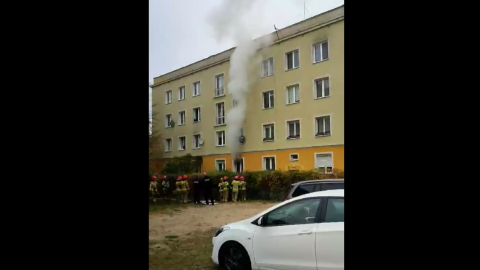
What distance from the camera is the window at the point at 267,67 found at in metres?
5.27

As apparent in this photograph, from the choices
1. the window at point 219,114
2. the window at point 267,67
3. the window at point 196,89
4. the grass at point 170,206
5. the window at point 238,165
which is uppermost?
the window at point 267,67

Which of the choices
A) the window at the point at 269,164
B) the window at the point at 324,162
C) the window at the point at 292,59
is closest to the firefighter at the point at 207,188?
the window at the point at 269,164

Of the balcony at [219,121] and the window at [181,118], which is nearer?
the window at [181,118]

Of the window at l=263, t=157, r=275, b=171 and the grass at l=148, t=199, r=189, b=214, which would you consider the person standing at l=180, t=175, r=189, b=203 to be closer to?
the grass at l=148, t=199, r=189, b=214

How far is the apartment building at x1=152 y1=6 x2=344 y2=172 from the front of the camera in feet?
13.6

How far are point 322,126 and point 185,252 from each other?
2.28m

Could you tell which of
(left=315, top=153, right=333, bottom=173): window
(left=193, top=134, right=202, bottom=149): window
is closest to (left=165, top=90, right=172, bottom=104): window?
(left=193, top=134, right=202, bottom=149): window

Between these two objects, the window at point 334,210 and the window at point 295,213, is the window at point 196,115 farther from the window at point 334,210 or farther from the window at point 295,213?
the window at point 334,210

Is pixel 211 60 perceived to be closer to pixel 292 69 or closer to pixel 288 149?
pixel 292 69
